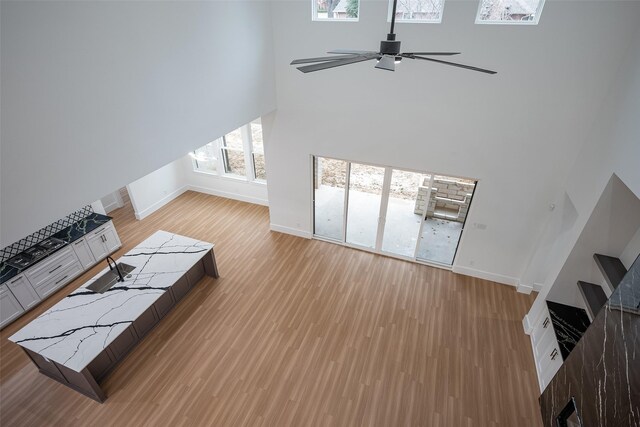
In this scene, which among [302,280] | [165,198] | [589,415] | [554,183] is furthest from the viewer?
[165,198]

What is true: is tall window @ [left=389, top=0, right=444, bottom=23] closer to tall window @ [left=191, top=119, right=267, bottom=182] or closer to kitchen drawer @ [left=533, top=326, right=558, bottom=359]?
tall window @ [left=191, top=119, right=267, bottom=182]

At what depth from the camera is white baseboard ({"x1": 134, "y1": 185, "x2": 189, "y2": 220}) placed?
7.51 metres

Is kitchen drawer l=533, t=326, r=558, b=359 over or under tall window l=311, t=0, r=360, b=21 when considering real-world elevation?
under

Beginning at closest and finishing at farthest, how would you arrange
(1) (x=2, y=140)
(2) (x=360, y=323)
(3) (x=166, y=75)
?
(1) (x=2, y=140) < (3) (x=166, y=75) < (2) (x=360, y=323)

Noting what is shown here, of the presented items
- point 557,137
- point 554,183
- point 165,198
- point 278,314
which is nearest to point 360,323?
point 278,314

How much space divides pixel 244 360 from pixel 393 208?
431cm

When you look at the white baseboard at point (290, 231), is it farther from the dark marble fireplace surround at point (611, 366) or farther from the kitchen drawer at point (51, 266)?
the dark marble fireplace surround at point (611, 366)

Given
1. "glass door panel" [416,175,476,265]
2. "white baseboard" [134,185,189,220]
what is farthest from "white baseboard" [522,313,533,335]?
"white baseboard" [134,185,189,220]

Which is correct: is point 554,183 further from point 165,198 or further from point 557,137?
point 165,198

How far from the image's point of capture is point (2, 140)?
222 cm

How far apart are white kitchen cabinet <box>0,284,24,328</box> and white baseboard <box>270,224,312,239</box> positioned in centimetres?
439

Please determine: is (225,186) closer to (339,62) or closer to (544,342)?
(339,62)

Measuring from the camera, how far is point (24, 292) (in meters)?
4.98

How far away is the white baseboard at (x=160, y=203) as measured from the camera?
24.6 ft
